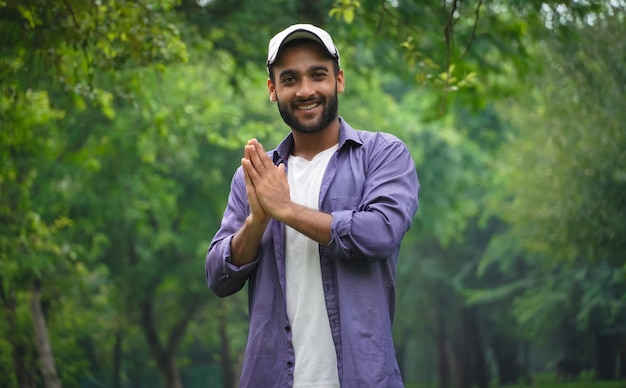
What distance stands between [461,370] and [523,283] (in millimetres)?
9445

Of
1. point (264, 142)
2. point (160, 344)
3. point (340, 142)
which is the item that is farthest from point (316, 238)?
point (160, 344)

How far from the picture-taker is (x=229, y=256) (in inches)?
138

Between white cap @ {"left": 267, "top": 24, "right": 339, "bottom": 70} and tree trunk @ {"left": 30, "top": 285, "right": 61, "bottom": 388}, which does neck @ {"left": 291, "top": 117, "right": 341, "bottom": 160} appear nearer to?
white cap @ {"left": 267, "top": 24, "right": 339, "bottom": 70}

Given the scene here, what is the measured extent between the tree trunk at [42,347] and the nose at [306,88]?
13.0 metres

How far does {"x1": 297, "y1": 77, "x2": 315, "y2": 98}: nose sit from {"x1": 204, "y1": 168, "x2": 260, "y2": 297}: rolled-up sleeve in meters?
0.44

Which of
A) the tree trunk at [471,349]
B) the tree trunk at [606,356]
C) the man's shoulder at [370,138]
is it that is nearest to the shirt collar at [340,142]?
the man's shoulder at [370,138]

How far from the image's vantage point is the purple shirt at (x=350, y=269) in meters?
3.30

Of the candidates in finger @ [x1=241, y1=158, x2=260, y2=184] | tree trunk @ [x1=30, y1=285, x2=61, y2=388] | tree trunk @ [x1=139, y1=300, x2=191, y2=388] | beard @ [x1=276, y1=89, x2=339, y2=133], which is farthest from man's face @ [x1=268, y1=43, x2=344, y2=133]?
tree trunk @ [x1=139, y1=300, x2=191, y2=388]

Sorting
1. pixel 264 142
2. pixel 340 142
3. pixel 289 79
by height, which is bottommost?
pixel 340 142

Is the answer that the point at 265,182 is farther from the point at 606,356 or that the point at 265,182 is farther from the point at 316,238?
the point at 606,356

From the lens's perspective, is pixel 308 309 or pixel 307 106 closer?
pixel 308 309

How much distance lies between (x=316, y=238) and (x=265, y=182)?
0.27 metres

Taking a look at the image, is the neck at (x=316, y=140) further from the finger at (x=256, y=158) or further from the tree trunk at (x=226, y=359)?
the tree trunk at (x=226, y=359)

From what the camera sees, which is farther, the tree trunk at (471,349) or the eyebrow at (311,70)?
the tree trunk at (471,349)
